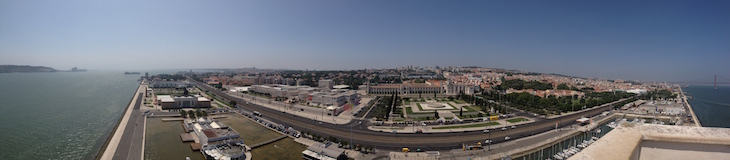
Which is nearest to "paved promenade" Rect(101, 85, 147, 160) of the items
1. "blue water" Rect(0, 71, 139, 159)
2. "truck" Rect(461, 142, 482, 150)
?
"blue water" Rect(0, 71, 139, 159)

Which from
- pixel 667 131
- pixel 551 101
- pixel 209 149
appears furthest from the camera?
pixel 551 101

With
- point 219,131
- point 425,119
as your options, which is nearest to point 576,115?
point 425,119

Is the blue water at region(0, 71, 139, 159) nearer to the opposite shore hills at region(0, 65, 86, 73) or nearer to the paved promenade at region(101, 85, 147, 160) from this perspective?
the paved promenade at region(101, 85, 147, 160)

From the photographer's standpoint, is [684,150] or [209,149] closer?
[684,150]

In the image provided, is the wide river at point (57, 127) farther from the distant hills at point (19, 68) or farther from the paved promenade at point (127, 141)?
the distant hills at point (19, 68)

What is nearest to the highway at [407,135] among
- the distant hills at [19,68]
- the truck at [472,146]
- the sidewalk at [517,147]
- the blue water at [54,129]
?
the truck at [472,146]

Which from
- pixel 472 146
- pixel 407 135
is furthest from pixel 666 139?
pixel 407 135

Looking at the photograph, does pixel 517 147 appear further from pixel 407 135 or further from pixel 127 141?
pixel 127 141

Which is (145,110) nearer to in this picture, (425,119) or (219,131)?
(219,131)
